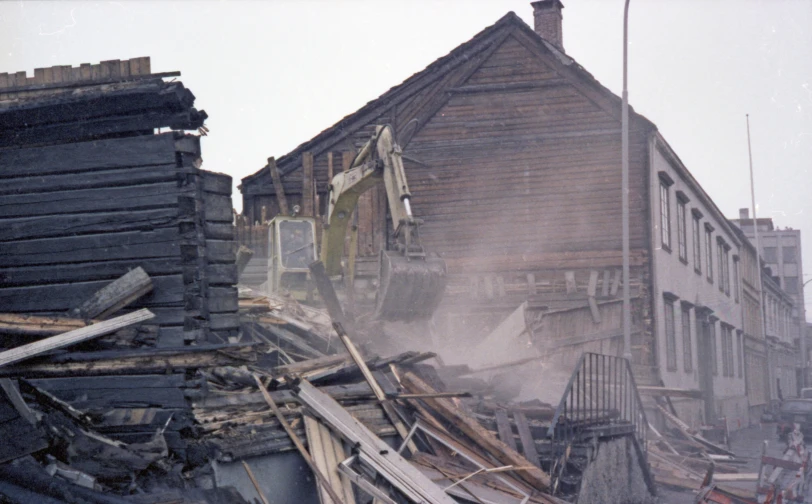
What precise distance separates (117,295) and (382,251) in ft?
20.0

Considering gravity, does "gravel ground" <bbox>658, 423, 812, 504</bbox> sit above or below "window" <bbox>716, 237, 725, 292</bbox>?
below

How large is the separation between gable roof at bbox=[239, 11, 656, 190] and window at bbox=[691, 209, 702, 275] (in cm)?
839

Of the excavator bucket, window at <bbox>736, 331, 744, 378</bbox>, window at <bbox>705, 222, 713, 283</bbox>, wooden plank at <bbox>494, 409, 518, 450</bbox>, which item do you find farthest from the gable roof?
window at <bbox>736, 331, 744, 378</bbox>

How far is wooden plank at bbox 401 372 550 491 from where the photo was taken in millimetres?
9516

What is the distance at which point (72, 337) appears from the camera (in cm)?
750

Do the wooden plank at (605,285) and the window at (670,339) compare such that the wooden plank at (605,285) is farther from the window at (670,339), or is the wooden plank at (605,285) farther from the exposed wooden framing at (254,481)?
the exposed wooden framing at (254,481)

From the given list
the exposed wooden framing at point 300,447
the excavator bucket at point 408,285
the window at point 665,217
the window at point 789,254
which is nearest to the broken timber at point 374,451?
the exposed wooden framing at point 300,447

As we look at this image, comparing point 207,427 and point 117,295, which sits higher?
point 117,295

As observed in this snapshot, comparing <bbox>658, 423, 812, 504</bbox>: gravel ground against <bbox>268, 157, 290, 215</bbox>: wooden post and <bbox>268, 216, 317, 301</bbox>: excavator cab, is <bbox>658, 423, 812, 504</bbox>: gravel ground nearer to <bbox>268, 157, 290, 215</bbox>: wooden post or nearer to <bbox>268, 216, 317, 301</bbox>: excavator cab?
<bbox>268, 216, 317, 301</bbox>: excavator cab

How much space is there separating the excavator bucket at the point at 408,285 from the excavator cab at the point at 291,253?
3.77m

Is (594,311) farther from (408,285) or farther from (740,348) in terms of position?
(740,348)

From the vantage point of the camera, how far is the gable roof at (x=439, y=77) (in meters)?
23.6

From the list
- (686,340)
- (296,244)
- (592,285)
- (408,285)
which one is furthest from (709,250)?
(408,285)

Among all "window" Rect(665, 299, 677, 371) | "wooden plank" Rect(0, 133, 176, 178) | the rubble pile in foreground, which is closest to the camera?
the rubble pile in foreground
